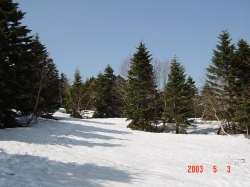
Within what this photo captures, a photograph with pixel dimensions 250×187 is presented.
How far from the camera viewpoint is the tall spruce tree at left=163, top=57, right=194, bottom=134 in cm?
2389

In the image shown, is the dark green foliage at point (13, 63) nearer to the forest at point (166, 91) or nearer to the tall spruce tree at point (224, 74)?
the forest at point (166, 91)

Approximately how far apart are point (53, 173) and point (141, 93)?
18881 millimetres

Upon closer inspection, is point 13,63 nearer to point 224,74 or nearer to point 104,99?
point 224,74

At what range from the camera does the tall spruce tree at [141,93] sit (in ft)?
79.7

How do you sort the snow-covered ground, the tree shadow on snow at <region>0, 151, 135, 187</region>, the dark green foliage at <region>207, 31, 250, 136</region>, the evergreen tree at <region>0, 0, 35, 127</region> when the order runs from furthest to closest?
the dark green foliage at <region>207, 31, 250, 136</region> → the evergreen tree at <region>0, 0, 35, 127</region> → the snow-covered ground → the tree shadow on snow at <region>0, 151, 135, 187</region>

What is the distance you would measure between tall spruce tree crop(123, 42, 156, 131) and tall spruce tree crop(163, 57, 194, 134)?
2174 mm

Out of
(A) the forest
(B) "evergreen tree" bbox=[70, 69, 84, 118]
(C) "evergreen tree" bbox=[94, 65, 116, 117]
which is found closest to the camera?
(A) the forest

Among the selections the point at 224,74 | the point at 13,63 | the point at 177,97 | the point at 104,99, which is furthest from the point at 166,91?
the point at 104,99

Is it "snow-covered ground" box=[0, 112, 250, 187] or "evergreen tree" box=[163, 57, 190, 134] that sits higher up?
"evergreen tree" box=[163, 57, 190, 134]

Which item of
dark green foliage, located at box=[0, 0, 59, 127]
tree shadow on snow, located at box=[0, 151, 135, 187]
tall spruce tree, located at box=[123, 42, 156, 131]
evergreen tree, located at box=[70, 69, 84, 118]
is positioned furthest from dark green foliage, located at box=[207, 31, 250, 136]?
evergreen tree, located at box=[70, 69, 84, 118]

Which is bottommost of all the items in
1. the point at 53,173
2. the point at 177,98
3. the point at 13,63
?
the point at 53,173

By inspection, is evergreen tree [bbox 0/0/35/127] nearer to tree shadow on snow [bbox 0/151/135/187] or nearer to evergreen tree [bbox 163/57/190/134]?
A: tree shadow on snow [bbox 0/151/135/187]

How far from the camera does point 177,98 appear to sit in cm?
2398

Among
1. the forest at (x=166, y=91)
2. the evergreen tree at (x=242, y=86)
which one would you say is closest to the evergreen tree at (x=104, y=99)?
the forest at (x=166, y=91)
